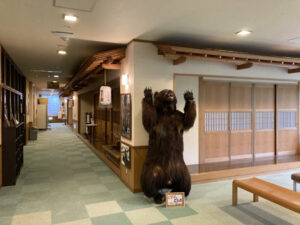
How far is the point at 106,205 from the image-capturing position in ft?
11.3

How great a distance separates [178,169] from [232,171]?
5.18 ft

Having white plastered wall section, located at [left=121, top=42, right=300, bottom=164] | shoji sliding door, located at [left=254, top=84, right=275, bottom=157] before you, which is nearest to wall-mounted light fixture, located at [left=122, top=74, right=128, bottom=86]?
white plastered wall section, located at [left=121, top=42, right=300, bottom=164]

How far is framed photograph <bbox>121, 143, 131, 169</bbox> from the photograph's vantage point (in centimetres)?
413

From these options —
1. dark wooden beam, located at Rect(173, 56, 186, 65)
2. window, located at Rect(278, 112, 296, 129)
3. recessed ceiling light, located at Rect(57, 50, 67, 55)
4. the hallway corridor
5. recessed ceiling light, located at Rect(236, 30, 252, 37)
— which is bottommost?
the hallway corridor

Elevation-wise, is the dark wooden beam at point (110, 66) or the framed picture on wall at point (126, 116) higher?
the dark wooden beam at point (110, 66)

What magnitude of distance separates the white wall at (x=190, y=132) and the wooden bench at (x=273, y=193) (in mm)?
1505

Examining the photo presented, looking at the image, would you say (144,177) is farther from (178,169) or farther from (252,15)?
(252,15)

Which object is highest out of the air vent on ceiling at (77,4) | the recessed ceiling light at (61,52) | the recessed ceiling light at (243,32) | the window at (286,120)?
the recessed ceiling light at (61,52)

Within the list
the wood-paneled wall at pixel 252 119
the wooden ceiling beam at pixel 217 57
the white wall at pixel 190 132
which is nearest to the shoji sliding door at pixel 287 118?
the wood-paneled wall at pixel 252 119

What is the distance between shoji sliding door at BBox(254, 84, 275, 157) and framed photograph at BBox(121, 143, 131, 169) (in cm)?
320

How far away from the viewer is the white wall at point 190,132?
185 inches

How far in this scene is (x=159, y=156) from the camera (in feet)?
11.7

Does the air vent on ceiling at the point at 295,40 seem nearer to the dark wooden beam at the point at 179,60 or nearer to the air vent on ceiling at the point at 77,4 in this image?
the dark wooden beam at the point at 179,60

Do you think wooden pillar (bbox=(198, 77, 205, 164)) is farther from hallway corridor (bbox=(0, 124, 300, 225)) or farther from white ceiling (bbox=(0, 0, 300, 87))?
white ceiling (bbox=(0, 0, 300, 87))
